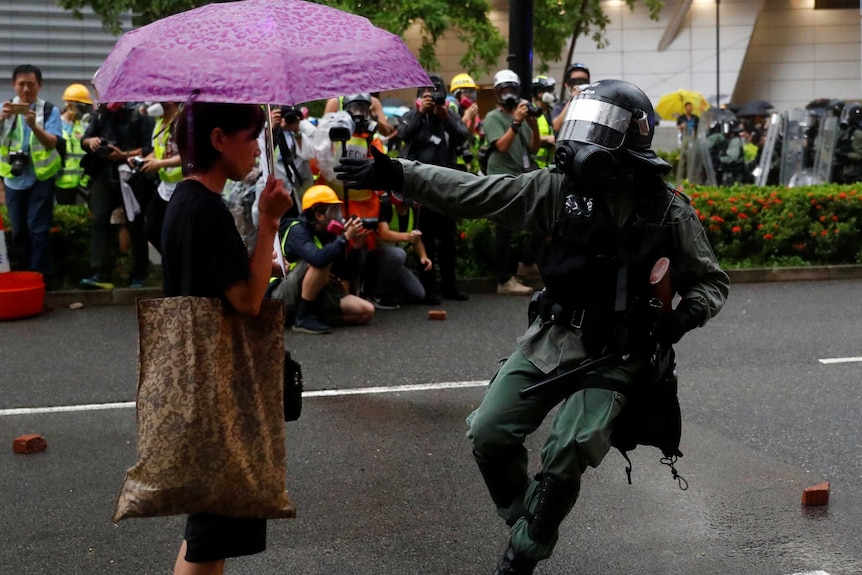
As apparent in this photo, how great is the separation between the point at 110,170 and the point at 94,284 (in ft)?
3.43

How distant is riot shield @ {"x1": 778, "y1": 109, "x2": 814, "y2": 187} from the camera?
16078 millimetres

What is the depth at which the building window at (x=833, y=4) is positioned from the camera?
33.5 m

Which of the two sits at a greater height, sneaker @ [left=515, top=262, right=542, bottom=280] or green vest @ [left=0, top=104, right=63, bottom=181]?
green vest @ [left=0, top=104, right=63, bottom=181]

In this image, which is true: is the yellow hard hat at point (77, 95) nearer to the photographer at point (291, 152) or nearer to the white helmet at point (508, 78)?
the photographer at point (291, 152)

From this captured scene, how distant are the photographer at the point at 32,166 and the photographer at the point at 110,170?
32 centimetres

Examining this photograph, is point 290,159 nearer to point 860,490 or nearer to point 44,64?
point 860,490

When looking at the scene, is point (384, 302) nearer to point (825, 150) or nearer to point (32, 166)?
point (32, 166)

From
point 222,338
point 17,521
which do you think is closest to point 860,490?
point 222,338

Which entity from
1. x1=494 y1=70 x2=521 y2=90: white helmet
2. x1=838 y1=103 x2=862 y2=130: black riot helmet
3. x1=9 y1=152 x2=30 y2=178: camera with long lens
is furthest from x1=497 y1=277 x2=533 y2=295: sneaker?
x1=838 y1=103 x2=862 y2=130: black riot helmet

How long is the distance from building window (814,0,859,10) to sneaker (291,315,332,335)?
97.0 ft

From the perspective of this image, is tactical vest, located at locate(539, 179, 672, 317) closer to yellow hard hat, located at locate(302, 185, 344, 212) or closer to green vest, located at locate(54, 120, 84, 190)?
yellow hard hat, located at locate(302, 185, 344, 212)

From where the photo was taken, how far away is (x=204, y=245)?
2.95 meters

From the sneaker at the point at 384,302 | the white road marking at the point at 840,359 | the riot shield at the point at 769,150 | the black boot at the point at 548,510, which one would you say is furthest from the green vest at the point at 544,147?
the black boot at the point at 548,510

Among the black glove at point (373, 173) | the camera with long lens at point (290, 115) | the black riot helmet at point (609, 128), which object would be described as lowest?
the camera with long lens at point (290, 115)
